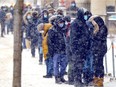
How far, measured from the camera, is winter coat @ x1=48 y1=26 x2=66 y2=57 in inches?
460

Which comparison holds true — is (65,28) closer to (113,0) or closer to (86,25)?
(86,25)

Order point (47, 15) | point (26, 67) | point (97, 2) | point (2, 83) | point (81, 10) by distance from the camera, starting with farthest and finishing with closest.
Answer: point (97, 2)
point (47, 15)
point (26, 67)
point (2, 83)
point (81, 10)

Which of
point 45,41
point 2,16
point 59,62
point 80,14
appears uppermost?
point 80,14

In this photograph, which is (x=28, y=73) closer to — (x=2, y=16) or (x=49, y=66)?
(x=49, y=66)

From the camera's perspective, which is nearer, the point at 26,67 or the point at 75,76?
the point at 75,76

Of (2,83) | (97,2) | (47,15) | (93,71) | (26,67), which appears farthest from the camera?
(97,2)

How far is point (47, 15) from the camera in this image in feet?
53.0

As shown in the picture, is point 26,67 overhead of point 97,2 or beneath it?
beneath

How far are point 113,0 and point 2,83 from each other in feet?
60.6

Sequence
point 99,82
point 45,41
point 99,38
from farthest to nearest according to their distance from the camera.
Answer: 1. point 45,41
2. point 99,82
3. point 99,38

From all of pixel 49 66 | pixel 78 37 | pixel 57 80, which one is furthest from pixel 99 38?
pixel 49 66

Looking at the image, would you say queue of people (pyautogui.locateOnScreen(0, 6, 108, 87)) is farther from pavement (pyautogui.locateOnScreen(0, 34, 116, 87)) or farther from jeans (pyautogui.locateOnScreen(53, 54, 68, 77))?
pavement (pyautogui.locateOnScreen(0, 34, 116, 87))

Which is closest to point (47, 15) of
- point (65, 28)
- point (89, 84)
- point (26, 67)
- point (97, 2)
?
point (26, 67)

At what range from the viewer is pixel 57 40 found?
11758mm
